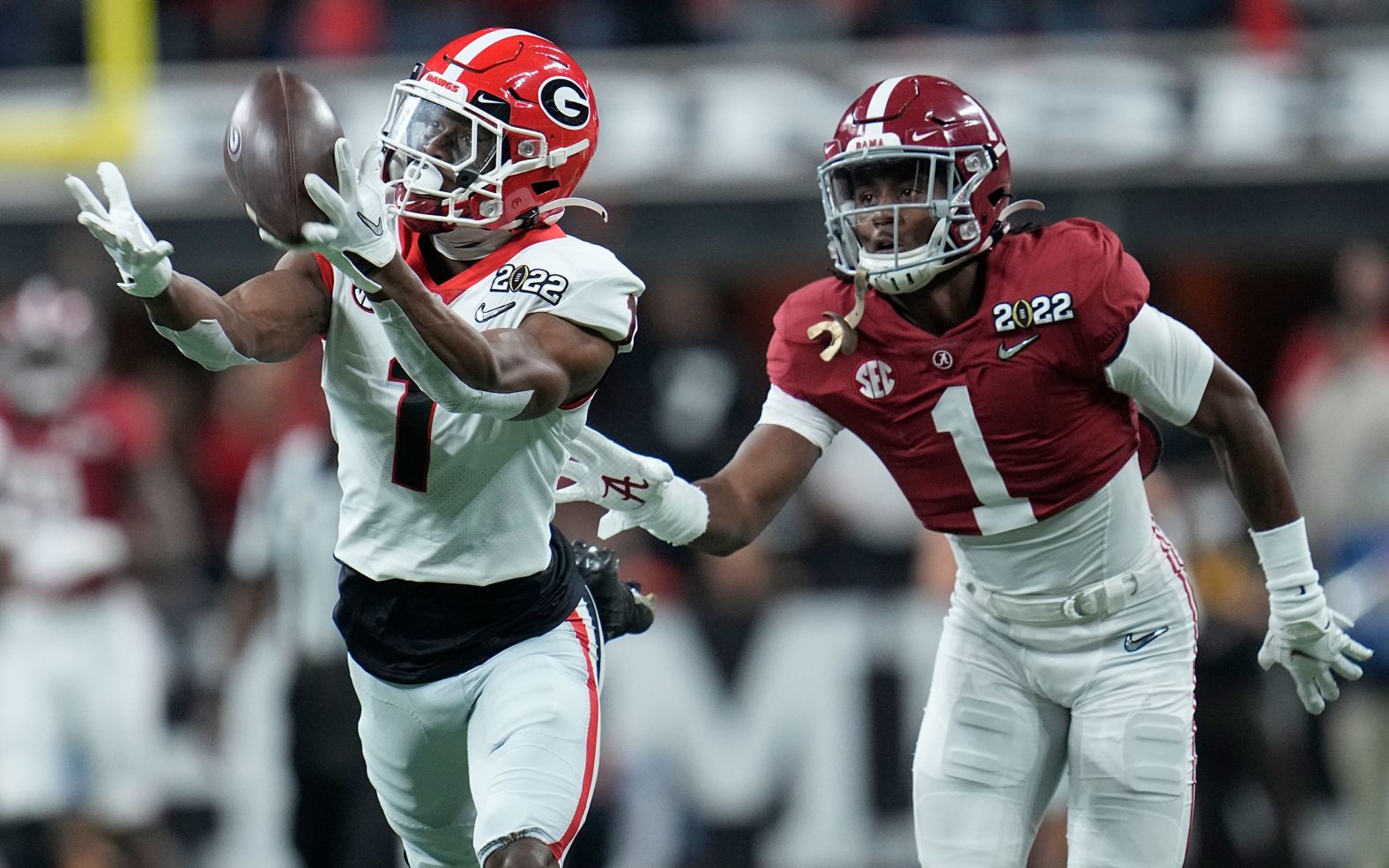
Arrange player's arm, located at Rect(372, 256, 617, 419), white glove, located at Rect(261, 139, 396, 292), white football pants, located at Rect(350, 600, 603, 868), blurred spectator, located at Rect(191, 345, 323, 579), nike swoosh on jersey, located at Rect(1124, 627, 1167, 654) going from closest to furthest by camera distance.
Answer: white glove, located at Rect(261, 139, 396, 292) < player's arm, located at Rect(372, 256, 617, 419) < white football pants, located at Rect(350, 600, 603, 868) < nike swoosh on jersey, located at Rect(1124, 627, 1167, 654) < blurred spectator, located at Rect(191, 345, 323, 579)

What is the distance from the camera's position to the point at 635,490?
4070 millimetres

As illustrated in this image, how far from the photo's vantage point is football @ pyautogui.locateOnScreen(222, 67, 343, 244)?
3213 mm

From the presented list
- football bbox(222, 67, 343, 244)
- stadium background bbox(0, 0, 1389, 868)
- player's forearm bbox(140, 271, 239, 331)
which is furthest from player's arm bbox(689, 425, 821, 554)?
stadium background bbox(0, 0, 1389, 868)

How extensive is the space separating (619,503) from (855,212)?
0.71 metres

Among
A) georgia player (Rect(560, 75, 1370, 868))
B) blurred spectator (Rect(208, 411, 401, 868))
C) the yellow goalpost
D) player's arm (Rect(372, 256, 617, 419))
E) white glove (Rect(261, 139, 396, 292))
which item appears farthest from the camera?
the yellow goalpost

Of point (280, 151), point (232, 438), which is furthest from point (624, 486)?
point (232, 438)

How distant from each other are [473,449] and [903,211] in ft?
3.09

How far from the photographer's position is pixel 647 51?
8.68m

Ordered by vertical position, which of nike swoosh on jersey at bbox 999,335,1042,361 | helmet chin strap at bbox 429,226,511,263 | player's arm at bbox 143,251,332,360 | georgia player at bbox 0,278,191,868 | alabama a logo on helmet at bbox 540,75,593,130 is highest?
alabama a logo on helmet at bbox 540,75,593,130

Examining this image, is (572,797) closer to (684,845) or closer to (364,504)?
(364,504)

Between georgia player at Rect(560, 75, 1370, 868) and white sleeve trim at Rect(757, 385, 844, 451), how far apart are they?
5cm

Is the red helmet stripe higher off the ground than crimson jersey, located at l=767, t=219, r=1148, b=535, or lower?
higher

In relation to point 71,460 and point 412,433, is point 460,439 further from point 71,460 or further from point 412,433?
point 71,460

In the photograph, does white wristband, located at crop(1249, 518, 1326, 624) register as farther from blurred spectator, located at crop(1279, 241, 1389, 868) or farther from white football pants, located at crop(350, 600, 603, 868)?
blurred spectator, located at crop(1279, 241, 1389, 868)
